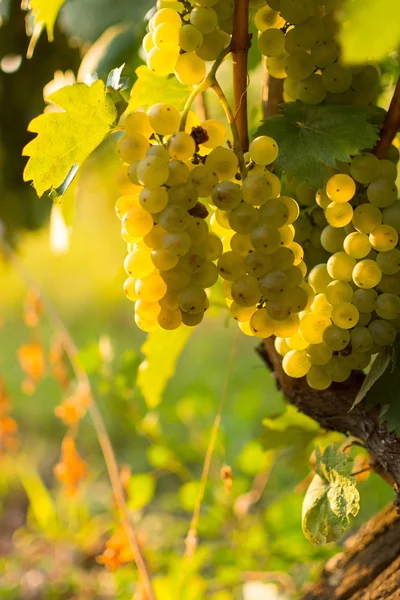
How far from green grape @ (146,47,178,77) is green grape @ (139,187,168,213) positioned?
102 millimetres

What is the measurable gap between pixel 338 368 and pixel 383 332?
0.04 meters

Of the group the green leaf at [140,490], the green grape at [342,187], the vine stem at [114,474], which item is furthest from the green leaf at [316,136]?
the green leaf at [140,490]

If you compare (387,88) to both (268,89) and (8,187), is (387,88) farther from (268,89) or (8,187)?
(8,187)

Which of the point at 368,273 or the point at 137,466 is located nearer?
the point at 368,273

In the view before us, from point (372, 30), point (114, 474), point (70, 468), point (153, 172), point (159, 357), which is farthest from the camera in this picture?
point (70, 468)

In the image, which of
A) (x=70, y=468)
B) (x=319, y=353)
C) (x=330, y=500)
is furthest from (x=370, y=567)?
(x=70, y=468)

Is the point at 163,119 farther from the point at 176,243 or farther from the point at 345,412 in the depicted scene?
the point at 345,412

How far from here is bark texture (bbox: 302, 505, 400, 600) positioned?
0.52 m

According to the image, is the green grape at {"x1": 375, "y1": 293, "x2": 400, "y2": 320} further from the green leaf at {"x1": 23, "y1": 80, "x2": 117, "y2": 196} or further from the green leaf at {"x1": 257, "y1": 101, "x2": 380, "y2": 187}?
the green leaf at {"x1": 23, "y1": 80, "x2": 117, "y2": 196}

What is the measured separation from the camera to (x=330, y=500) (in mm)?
484

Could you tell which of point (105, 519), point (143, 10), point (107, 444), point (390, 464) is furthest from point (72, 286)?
point (390, 464)

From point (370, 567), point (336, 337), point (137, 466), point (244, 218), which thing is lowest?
point (137, 466)

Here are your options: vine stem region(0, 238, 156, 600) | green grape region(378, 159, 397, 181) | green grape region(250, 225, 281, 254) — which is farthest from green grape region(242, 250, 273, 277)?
vine stem region(0, 238, 156, 600)

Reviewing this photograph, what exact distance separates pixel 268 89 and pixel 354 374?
0.24 m
